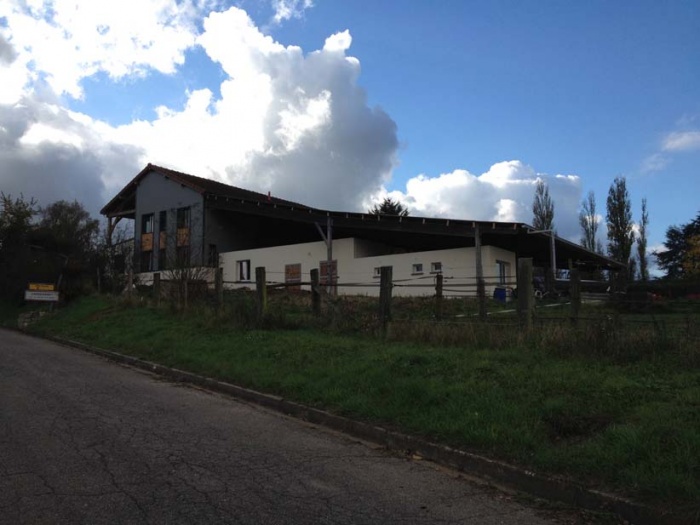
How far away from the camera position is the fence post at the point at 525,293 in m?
10.4

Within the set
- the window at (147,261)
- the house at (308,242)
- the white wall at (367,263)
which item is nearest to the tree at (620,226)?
the house at (308,242)

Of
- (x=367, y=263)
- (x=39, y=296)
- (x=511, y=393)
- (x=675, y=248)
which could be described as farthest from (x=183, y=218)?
(x=675, y=248)

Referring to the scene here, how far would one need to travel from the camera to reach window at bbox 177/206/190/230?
1574 inches

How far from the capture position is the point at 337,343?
11047mm

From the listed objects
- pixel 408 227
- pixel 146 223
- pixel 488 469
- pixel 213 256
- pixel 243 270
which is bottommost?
pixel 488 469

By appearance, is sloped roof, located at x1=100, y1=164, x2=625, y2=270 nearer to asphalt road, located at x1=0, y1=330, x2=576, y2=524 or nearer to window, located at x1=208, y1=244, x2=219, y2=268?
window, located at x1=208, y1=244, x2=219, y2=268

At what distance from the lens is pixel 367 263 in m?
32.2

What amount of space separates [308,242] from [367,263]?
24.3 ft

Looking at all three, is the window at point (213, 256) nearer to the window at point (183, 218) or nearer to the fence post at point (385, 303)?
the window at point (183, 218)

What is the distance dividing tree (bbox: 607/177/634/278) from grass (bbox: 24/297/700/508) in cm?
4645

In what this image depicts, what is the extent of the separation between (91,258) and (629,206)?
44691mm

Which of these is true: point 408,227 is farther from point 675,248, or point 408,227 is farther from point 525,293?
point 675,248

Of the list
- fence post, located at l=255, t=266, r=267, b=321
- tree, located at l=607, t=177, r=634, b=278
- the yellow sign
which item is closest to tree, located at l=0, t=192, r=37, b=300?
the yellow sign

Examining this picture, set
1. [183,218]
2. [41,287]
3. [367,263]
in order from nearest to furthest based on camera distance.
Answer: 1. [41,287]
2. [367,263]
3. [183,218]
